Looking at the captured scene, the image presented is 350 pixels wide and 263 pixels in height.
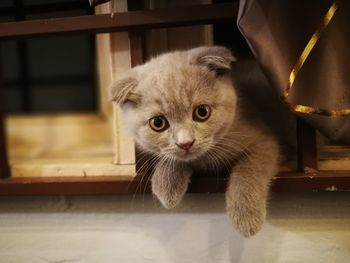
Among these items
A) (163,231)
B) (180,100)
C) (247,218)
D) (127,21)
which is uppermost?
(127,21)

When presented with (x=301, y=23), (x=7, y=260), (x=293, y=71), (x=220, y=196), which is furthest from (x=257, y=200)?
(x=7, y=260)

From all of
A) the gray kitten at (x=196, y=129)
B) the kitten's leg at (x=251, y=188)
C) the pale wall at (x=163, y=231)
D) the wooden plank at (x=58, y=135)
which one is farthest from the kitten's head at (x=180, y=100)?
the wooden plank at (x=58, y=135)

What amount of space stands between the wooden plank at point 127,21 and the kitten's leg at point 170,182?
1.23 feet

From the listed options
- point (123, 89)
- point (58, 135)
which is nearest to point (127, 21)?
point (123, 89)

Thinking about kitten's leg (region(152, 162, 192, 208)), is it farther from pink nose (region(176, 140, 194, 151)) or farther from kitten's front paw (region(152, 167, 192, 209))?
pink nose (region(176, 140, 194, 151))

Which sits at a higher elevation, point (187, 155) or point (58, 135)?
point (187, 155)

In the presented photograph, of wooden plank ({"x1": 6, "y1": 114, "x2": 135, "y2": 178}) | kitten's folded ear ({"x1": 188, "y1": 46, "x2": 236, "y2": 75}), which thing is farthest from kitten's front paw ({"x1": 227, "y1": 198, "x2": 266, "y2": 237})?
wooden plank ({"x1": 6, "y1": 114, "x2": 135, "y2": 178})

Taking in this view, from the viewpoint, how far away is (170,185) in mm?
931

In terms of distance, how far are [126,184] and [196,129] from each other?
0.26 meters

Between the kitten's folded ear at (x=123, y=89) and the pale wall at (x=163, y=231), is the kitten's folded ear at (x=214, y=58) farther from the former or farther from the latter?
the pale wall at (x=163, y=231)

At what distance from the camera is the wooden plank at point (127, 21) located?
3.10 feet

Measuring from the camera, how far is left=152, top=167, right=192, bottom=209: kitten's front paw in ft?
3.03

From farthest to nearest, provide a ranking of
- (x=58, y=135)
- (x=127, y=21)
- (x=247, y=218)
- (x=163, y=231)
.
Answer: (x=58, y=135), (x=163, y=231), (x=127, y=21), (x=247, y=218)

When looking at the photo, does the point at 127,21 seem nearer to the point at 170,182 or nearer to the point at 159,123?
the point at 159,123
